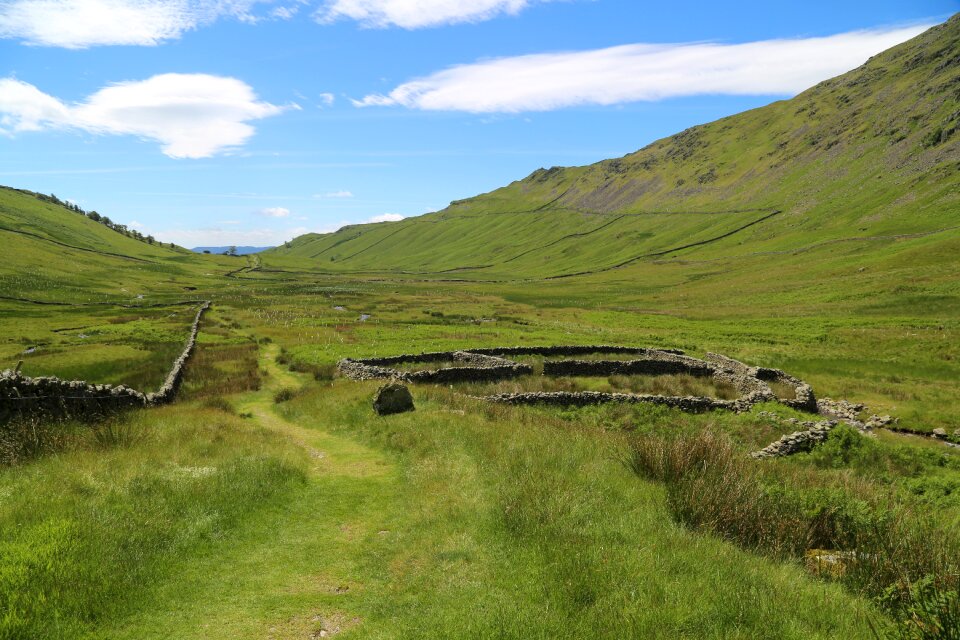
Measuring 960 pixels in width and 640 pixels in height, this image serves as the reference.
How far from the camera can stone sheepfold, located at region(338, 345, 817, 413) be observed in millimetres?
26156

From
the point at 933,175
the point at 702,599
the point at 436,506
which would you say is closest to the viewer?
the point at 702,599

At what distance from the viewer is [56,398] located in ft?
52.3

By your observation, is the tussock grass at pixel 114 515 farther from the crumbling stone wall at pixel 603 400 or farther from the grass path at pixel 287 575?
the crumbling stone wall at pixel 603 400

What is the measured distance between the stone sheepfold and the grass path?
493 inches

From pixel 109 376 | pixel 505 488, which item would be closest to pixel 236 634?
pixel 505 488

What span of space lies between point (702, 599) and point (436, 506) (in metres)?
5.95

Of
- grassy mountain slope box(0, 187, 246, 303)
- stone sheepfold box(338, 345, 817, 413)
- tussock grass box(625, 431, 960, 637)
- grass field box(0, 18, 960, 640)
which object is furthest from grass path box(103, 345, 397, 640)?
grassy mountain slope box(0, 187, 246, 303)

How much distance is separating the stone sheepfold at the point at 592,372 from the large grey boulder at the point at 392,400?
145 inches

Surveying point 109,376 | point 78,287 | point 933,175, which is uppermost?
point 933,175

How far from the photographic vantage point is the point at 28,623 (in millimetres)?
6316

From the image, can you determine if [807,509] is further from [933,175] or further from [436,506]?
[933,175]

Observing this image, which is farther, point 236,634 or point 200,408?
point 200,408

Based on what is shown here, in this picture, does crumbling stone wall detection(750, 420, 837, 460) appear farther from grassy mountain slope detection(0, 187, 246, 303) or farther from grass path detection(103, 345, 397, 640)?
grassy mountain slope detection(0, 187, 246, 303)

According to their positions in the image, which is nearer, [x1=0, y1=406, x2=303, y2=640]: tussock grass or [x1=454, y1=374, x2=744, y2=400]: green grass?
[x1=0, y1=406, x2=303, y2=640]: tussock grass
